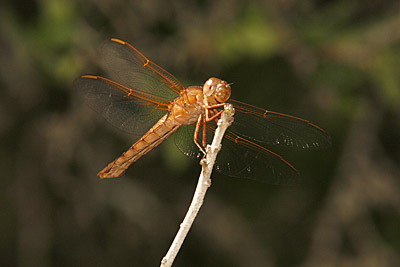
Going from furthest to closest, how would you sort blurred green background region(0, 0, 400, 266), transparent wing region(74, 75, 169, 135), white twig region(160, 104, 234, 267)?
1. blurred green background region(0, 0, 400, 266)
2. transparent wing region(74, 75, 169, 135)
3. white twig region(160, 104, 234, 267)

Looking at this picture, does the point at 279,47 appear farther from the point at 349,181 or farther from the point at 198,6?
the point at 349,181

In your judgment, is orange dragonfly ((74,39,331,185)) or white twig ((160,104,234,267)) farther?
orange dragonfly ((74,39,331,185))

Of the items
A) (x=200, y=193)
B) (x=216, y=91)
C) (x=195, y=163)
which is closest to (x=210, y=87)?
(x=216, y=91)

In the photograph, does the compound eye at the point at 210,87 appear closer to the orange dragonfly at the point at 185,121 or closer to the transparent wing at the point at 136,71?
the orange dragonfly at the point at 185,121

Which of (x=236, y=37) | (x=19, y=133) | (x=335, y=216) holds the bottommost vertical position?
(x=19, y=133)

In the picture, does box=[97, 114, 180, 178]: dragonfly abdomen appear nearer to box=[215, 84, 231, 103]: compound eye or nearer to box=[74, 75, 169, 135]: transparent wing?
box=[74, 75, 169, 135]: transparent wing

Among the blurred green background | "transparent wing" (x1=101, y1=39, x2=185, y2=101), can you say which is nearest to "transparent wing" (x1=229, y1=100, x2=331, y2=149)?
"transparent wing" (x1=101, y1=39, x2=185, y2=101)

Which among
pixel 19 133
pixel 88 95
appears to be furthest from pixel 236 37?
pixel 19 133
